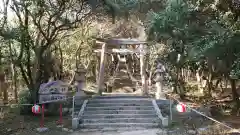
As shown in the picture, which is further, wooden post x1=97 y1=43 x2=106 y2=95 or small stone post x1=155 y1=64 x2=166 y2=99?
wooden post x1=97 y1=43 x2=106 y2=95

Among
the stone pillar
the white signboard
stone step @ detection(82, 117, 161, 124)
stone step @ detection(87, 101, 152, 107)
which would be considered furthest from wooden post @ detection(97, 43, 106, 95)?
stone step @ detection(82, 117, 161, 124)

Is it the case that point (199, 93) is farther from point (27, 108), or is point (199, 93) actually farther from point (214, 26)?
point (27, 108)

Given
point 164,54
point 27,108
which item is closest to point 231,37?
point 164,54

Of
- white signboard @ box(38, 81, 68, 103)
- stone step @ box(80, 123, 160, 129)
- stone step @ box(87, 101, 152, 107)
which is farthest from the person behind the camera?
stone step @ box(87, 101, 152, 107)

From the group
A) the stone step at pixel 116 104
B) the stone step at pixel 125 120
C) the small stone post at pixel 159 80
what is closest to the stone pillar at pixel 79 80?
the stone step at pixel 116 104

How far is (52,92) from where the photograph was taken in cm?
998

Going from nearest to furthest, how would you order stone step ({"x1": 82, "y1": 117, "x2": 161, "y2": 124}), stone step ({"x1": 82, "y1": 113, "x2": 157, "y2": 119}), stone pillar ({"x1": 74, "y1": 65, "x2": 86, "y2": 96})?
1. stone step ({"x1": 82, "y1": 117, "x2": 161, "y2": 124})
2. stone step ({"x1": 82, "y1": 113, "x2": 157, "y2": 119})
3. stone pillar ({"x1": 74, "y1": 65, "x2": 86, "y2": 96})

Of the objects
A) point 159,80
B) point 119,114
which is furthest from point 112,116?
point 159,80

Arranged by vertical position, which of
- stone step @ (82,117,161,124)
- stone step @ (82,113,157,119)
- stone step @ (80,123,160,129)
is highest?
stone step @ (82,113,157,119)

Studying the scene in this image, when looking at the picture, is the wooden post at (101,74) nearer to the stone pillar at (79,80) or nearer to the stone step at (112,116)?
the stone pillar at (79,80)

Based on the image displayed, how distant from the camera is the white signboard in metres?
9.76

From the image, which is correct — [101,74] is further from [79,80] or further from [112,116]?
[112,116]

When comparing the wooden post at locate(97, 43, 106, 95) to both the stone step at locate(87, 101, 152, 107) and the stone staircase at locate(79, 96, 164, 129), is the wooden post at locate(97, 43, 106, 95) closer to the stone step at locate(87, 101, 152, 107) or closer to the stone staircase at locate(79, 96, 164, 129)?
the stone staircase at locate(79, 96, 164, 129)

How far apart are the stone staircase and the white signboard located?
1.01 m
